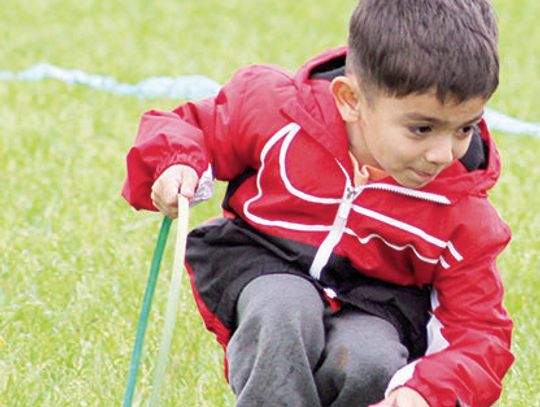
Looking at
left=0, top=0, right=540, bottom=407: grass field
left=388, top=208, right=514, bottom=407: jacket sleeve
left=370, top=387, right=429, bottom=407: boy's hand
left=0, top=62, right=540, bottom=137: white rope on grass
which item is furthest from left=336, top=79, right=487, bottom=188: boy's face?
left=0, top=62, right=540, bottom=137: white rope on grass


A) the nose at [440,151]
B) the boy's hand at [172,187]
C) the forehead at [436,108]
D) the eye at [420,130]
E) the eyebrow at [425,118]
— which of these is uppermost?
the forehead at [436,108]

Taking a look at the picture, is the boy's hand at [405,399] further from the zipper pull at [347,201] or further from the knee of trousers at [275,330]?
the zipper pull at [347,201]

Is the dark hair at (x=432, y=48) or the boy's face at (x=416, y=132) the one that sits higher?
the dark hair at (x=432, y=48)

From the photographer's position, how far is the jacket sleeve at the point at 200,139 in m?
3.00

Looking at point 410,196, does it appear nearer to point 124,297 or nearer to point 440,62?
point 440,62

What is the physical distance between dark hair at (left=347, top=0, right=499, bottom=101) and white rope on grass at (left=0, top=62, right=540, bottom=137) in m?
3.82

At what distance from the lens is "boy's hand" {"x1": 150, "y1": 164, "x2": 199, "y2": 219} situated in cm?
288

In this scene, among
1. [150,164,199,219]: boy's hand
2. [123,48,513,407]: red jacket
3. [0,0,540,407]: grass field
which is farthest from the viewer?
[0,0,540,407]: grass field

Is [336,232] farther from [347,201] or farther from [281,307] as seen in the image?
[281,307]

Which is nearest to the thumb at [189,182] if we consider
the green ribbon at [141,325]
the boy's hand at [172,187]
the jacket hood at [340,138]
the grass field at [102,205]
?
the boy's hand at [172,187]

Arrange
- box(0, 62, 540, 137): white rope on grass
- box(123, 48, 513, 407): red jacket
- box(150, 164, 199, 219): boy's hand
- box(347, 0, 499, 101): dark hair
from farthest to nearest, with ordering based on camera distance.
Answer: box(0, 62, 540, 137): white rope on grass, box(123, 48, 513, 407): red jacket, box(150, 164, 199, 219): boy's hand, box(347, 0, 499, 101): dark hair

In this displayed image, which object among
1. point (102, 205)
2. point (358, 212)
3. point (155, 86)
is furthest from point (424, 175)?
point (155, 86)

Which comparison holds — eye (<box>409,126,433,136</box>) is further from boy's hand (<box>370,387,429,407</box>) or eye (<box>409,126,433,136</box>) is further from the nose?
boy's hand (<box>370,387,429,407</box>)

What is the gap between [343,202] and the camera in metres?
3.02
